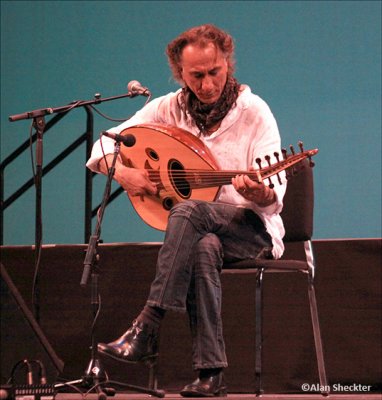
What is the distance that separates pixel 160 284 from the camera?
2779 millimetres

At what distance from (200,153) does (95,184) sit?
2.09 meters

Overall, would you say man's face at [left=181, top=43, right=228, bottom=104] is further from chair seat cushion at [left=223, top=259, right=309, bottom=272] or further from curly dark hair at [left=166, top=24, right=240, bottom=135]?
chair seat cushion at [left=223, top=259, right=309, bottom=272]

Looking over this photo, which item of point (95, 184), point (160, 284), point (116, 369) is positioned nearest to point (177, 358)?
point (116, 369)

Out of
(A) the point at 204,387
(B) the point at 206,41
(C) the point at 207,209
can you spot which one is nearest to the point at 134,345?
(A) the point at 204,387

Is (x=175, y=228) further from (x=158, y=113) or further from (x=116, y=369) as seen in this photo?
(x=116, y=369)

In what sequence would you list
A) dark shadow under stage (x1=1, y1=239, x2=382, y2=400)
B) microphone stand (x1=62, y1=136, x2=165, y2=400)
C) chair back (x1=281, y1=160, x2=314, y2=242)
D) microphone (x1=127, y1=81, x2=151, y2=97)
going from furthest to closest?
dark shadow under stage (x1=1, y1=239, x2=382, y2=400) → chair back (x1=281, y1=160, x2=314, y2=242) → microphone (x1=127, y1=81, x2=151, y2=97) → microphone stand (x1=62, y1=136, x2=165, y2=400)

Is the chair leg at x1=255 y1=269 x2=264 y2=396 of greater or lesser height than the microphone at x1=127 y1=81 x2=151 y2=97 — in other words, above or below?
below

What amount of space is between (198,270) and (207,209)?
231 millimetres

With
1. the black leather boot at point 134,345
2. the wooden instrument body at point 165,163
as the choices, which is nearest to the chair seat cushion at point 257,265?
the wooden instrument body at point 165,163

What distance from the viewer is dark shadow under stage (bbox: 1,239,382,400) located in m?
3.62

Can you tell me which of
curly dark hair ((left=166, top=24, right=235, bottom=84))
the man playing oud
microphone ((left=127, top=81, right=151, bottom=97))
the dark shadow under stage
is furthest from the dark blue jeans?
the dark shadow under stage

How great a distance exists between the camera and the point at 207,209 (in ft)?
9.64

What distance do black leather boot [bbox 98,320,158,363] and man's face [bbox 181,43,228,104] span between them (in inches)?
38.0

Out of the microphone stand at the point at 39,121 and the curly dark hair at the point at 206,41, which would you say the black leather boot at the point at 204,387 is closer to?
the microphone stand at the point at 39,121
